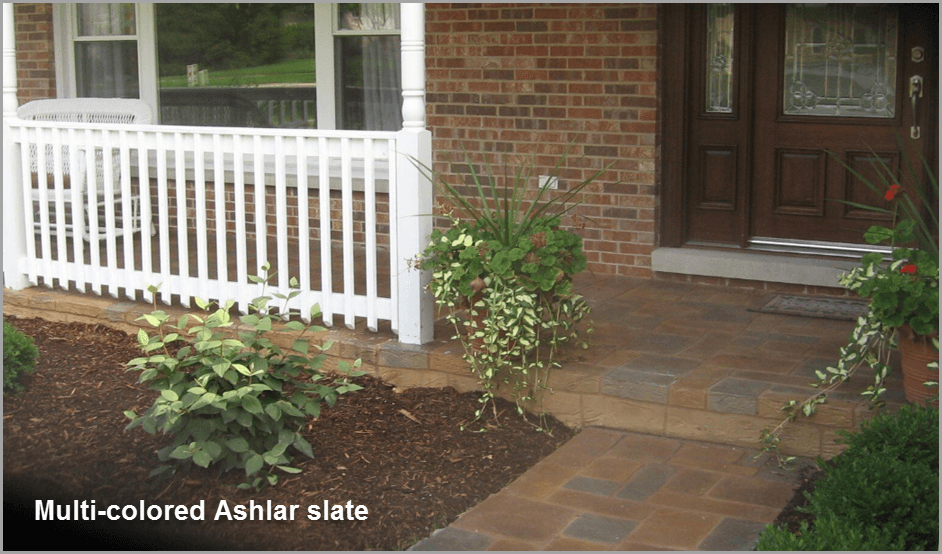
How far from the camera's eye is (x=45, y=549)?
12.3ft

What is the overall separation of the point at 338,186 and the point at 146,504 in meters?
4.01

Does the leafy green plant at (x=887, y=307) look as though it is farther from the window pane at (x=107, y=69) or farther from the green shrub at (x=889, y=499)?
the window pane at (x=107, y=69)

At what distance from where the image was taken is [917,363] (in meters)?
4.09

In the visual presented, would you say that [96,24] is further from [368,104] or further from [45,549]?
[45,549]

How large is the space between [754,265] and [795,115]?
88cm

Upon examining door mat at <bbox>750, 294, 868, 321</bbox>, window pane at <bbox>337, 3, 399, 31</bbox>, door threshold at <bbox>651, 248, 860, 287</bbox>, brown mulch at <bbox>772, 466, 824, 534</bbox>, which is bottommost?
brown mulch at <bbox>772, 466, 824, 534</bbox>

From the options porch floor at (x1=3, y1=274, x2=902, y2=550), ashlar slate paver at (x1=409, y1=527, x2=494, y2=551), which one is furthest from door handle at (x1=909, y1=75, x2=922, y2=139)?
ashlar slate paver at (x1=409, y1=527, x2=494, y2=551)

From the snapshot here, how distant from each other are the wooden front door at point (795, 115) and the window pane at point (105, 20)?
181 inches

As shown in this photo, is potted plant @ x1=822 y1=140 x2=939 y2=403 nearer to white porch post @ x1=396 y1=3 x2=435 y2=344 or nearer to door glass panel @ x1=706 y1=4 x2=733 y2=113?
white porch post @ x1=396 y1=3 x2=435 y2=344

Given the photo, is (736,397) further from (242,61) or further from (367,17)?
(242,61)

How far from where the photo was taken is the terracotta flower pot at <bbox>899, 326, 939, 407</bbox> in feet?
13.3

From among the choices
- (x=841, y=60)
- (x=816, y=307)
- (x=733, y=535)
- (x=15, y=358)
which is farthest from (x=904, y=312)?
(x=15, y=358)

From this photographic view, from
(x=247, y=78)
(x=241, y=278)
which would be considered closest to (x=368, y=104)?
(x=247, y=78)

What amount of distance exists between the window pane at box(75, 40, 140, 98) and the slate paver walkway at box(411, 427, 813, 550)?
5.67 metres
